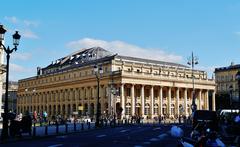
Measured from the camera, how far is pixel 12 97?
179875mm

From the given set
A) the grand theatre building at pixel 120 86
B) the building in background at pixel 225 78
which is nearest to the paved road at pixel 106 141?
the grand theatre building at pixel 120 86

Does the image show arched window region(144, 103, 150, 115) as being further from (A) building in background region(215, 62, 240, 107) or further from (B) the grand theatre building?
(A) building in background region(215, 62, 240, 107)

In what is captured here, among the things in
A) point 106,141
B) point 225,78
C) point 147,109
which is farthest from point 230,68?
point 106,141

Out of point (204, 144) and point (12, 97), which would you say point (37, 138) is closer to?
point (204, 144)

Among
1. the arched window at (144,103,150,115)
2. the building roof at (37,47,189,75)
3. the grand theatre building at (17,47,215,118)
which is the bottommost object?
the arched window at (144,103,150,115)

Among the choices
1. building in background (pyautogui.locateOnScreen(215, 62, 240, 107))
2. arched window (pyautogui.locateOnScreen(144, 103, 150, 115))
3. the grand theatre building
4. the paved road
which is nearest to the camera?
the paved road

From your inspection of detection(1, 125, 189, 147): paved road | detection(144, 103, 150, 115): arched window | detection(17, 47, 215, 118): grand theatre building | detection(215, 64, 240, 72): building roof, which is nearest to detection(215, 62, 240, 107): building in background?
detection(215, 64, 240, 72): building roof

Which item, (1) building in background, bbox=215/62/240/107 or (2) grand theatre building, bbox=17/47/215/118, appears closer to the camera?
(2) grand theatre building, bbox=17/47/215/118

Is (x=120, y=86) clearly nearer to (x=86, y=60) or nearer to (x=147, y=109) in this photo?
(x=147, y=109)

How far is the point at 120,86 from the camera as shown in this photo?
10469cm

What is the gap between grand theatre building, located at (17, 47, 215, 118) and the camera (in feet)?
352

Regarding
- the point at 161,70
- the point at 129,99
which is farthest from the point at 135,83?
the point at 161,70

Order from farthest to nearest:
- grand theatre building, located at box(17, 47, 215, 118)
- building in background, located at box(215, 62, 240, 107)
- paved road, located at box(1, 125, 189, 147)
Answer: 1. building in background, located at box(215, 62, 240, 107)
2. grand theatre building, located at box(17, 47, 215, 118)
3. paved road, located at box(1, 125, 189, 147)

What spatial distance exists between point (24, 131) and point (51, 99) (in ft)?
358
